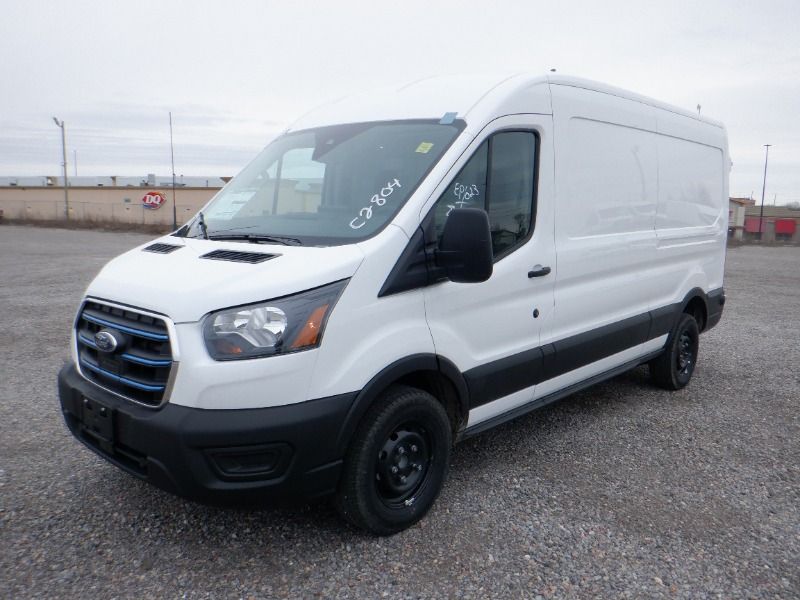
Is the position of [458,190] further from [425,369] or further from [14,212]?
[14,212]

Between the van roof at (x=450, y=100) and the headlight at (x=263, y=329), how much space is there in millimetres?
1512

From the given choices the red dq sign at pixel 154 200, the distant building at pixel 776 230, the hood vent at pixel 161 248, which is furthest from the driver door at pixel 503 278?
the red dq sign at pixel 154 200

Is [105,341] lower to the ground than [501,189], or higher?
lower

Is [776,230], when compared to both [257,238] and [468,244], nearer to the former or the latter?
[468,244]

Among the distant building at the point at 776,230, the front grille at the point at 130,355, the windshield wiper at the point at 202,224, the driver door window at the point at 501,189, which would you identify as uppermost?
the driver door window at the point at 501,189

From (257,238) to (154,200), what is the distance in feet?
171

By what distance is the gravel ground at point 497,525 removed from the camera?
296cm

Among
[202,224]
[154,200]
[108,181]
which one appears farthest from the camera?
[108,181]

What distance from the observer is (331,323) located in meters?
2.87

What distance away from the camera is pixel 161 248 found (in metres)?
3.59

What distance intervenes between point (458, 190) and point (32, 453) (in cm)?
325

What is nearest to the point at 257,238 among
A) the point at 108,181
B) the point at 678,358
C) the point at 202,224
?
the point at 202,224

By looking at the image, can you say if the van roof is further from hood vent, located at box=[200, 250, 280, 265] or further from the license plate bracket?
the license plate bracket

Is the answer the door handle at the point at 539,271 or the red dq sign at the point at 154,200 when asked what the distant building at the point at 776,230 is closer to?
the red dq sign at the point at 154,200
